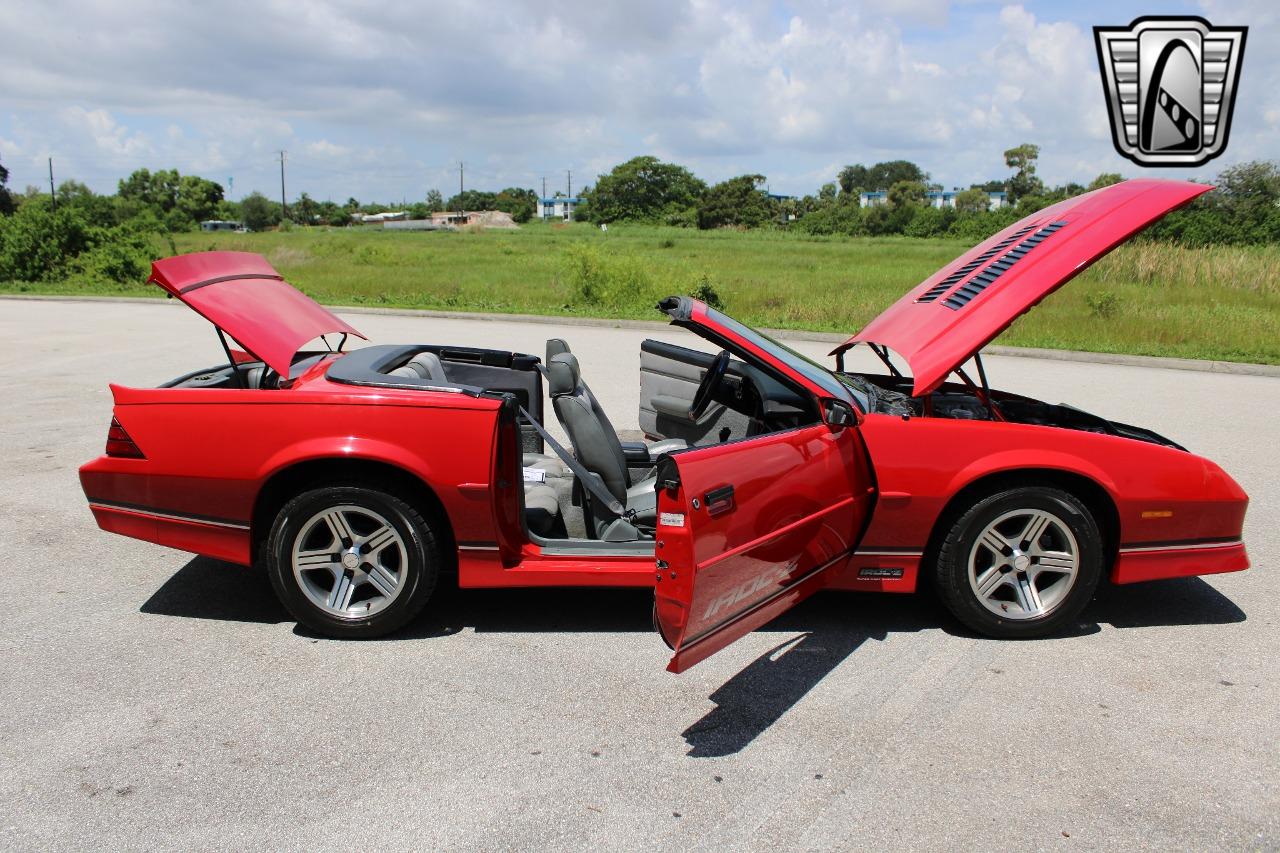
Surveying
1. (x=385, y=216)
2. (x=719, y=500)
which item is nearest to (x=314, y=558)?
(x=719, y=500)

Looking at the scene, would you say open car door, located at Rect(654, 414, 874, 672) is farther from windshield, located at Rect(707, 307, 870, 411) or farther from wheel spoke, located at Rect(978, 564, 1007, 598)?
wheel spoke, located at Rect(978, 564, 1007, 598)

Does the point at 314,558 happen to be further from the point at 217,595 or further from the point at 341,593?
the point at 217,595

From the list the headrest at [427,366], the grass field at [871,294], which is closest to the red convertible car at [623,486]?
the headrest at [427,366]

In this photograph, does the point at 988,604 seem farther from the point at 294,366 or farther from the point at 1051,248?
the point at 294,366

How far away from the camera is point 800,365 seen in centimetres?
442

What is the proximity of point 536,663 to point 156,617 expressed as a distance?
1.85 metres

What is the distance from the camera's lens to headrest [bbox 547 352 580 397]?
4321mm

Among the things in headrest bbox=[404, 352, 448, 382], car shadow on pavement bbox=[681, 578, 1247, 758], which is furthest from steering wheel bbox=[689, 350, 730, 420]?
headrest bbox=[404, 352, 448, 382]

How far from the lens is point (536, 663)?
4.00 meters

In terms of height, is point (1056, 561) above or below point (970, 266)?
below

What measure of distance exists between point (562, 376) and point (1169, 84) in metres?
9.63

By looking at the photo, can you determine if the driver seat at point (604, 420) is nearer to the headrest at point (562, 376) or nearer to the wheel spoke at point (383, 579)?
the headrest at point (562, 376)

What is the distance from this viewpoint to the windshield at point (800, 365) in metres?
4.20

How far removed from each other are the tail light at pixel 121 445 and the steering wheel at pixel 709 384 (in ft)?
8.70
